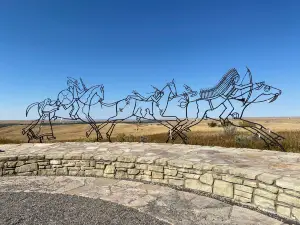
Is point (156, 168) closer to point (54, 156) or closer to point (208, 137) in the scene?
point (54, 156)

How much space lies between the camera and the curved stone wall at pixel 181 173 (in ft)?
15.2

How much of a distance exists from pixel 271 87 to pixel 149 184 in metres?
4.81

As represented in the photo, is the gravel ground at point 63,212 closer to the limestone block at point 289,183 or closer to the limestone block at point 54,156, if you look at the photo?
the limestone block at point 54,156

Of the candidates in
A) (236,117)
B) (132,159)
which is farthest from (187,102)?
(132,159)

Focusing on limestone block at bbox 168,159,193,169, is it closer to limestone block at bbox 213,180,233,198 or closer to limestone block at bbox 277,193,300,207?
limestone block at bbox 213,180,233,198

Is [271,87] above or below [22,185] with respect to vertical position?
above

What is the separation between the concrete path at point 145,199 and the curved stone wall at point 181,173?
327 mm

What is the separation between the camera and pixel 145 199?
5.34 metres

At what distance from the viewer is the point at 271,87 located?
8242 millimetres

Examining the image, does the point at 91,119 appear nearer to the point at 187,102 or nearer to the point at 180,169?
the point at 187,102

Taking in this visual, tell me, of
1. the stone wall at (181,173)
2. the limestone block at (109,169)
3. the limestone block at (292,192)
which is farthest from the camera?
the limestone block at (109,169)

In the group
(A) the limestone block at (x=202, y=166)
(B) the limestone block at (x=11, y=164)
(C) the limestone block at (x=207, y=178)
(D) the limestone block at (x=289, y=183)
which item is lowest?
(C) the limestone block at (x=207, y=178)

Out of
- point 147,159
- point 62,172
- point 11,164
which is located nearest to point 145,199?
point 147,159

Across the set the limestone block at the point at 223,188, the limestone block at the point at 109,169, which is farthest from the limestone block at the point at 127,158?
the limestone block at the point at 223,188
